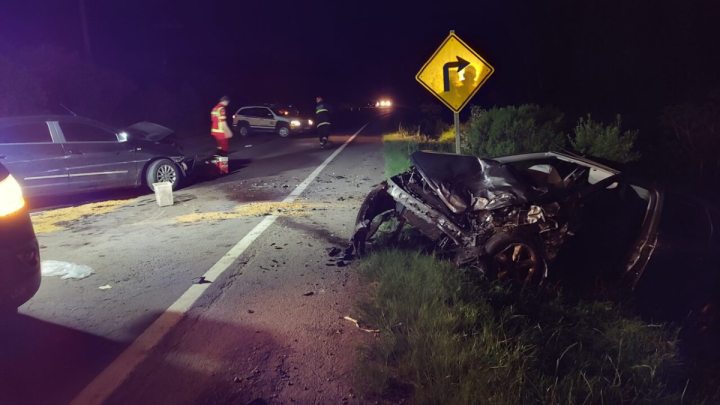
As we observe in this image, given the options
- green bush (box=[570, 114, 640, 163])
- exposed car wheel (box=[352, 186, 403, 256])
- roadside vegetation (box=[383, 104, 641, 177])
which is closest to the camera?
exposed car wheel (box=[352, 186, 403, 256])

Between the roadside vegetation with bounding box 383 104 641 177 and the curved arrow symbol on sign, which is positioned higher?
the curved arrow symbol on sign

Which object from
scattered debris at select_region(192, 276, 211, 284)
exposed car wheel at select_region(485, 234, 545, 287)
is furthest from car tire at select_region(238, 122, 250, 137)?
exposed car wheel at select_region(485, 234, 545, 287)

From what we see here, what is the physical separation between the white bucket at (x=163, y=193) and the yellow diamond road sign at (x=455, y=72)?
4.76m

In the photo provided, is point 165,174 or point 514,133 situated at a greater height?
point 514,133

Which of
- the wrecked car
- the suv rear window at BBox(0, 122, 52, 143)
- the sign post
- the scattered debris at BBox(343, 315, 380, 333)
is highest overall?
the sign post

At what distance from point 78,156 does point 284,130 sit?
13897 mm

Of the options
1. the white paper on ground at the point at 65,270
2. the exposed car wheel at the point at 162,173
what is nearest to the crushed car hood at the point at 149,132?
the exposed car wheel at the point at 162,173

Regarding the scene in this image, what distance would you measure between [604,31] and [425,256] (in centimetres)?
2123

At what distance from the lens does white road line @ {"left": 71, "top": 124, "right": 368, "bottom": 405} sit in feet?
10.6

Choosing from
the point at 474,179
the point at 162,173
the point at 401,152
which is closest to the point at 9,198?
the point at 474,179

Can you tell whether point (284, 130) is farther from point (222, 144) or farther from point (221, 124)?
point (221, 124)

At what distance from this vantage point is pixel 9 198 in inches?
136

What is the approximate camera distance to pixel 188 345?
3.82 meters

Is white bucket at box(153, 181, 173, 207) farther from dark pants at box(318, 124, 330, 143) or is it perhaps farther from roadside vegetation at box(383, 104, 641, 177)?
dark pants at box(318, 124, 330, 143)
